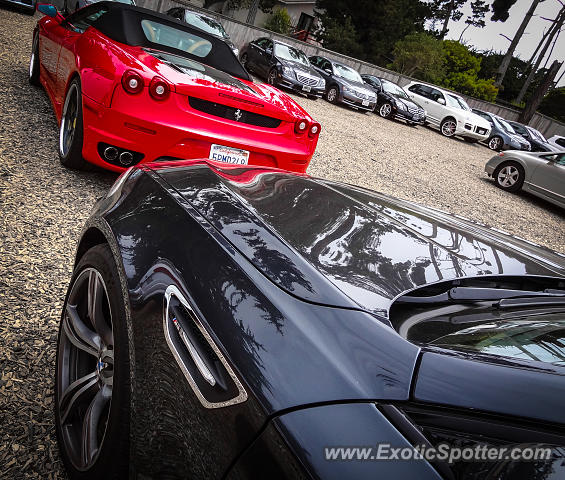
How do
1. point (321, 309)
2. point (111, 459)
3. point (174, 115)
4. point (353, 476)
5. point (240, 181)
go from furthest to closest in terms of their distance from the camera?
point (174, 115)
point (240, 181)
point (111, 459)
point (321, 309)
point (353, 476)

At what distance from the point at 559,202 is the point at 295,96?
7877 millimetres

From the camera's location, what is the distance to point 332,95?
14219 millimetres

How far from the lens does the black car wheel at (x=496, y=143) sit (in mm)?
17875

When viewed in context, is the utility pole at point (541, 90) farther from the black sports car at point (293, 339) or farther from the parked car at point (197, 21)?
the black sports car at point (293, 339)

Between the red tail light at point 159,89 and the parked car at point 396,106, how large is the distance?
43.5 feet

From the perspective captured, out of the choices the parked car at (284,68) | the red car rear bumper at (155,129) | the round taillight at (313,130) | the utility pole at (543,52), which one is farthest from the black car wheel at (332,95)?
the utility pole at (543,52)

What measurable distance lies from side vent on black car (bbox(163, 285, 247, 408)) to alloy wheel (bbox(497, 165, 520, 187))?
10271 mm

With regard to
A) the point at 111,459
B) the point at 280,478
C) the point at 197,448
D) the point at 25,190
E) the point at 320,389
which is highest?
the point at 320,389

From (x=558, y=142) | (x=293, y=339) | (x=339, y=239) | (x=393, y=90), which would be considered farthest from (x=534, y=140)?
(x=293, y=339)

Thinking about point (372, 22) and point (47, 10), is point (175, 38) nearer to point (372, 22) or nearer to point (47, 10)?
point (47, 10)

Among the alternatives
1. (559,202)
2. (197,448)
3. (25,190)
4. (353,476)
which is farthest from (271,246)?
(559,202)

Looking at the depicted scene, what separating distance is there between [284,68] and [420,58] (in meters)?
18.7

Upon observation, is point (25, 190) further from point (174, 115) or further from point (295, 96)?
point (295, 96)

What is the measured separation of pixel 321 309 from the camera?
993 mm
